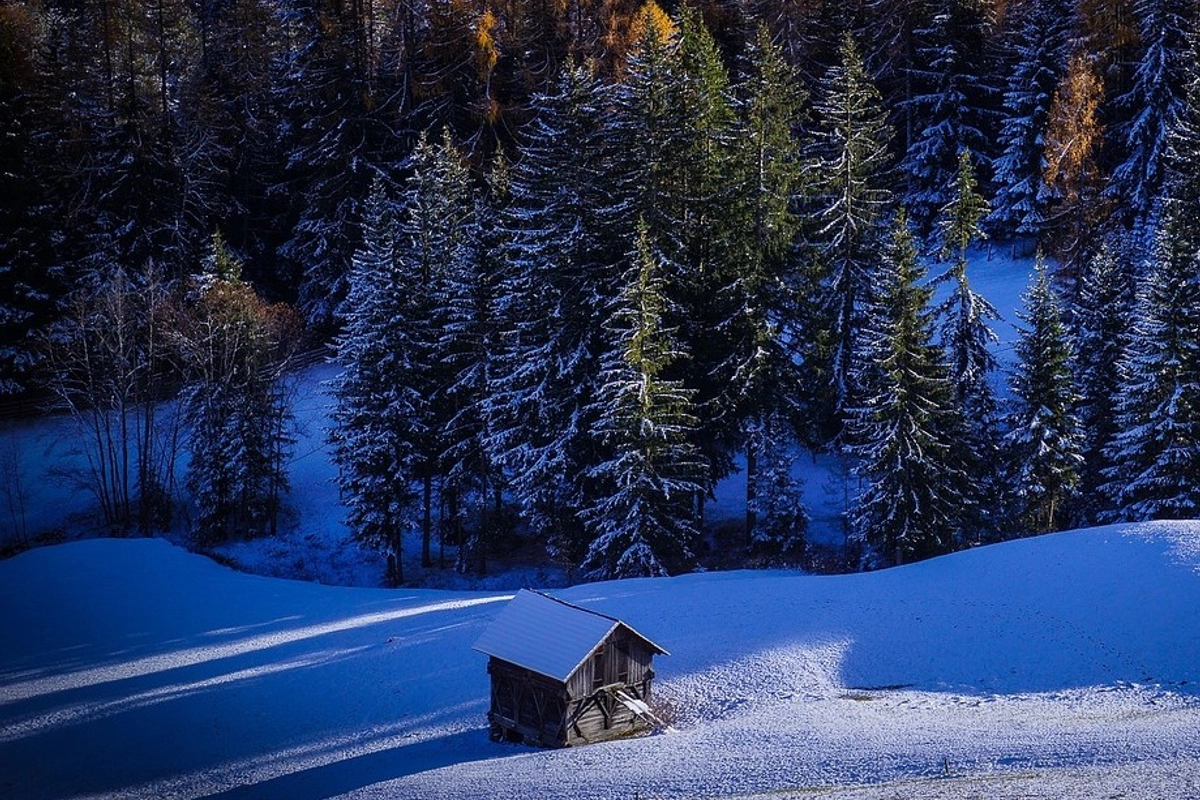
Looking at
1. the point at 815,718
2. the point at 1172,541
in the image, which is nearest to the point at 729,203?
the point at 1172,541

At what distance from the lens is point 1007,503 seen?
33.4 meters

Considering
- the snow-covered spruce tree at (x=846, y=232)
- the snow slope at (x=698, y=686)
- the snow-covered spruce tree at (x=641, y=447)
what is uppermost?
the snow-covered spruce tree at (x=846, y=232)

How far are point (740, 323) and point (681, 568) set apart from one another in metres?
8.64

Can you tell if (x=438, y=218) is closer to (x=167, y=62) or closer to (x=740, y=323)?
(x=740, y=323)

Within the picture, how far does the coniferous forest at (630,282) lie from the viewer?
3256cm

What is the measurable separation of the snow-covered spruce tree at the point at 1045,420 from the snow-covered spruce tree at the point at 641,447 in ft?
33.4

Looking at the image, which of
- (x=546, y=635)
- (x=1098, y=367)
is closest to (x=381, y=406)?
(x=546, y=635)

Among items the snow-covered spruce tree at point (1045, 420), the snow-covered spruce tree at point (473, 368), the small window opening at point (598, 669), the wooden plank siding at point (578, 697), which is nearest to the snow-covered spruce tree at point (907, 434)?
the snow-covered spruce tree at point (1045, 420)

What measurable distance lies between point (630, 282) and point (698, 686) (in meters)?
13.7

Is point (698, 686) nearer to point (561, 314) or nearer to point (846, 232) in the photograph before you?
point (561, 314)

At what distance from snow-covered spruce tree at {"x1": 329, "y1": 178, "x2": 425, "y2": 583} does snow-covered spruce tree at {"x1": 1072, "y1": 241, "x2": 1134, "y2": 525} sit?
75.9ft

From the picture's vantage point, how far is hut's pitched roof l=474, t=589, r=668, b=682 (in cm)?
2108

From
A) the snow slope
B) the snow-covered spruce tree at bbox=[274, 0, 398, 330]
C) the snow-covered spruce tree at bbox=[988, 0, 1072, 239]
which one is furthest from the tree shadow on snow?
the snow-covered spruce tree at bbox=[988, 0, 1072, 239]

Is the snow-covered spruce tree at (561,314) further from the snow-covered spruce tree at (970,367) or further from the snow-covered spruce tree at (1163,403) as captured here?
the snow-covered spruce tree at (1163,403)
